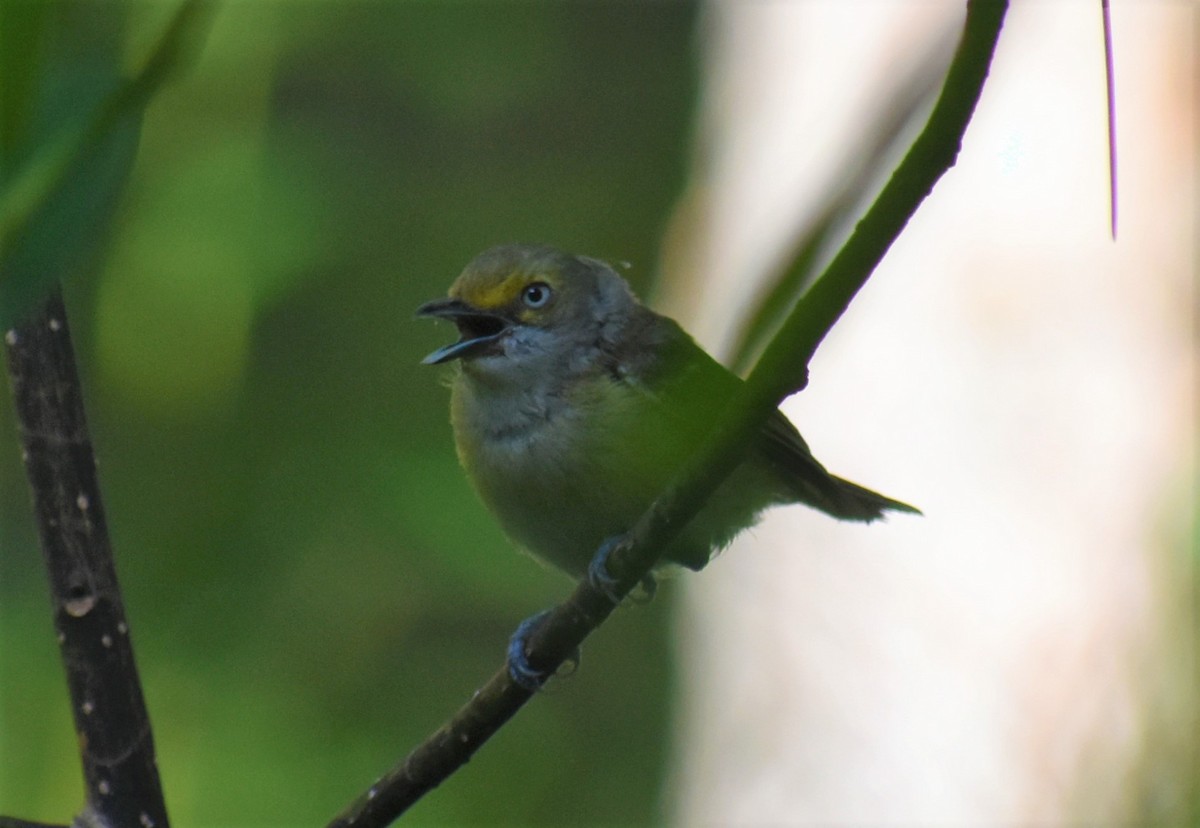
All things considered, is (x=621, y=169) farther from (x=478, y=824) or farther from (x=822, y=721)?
(x=478, y=824)

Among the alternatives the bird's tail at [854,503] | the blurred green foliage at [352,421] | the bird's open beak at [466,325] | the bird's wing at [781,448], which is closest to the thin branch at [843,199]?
the bird's wing at [781,448]

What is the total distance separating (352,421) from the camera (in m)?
5.44

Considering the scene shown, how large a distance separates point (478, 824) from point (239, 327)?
2.21 m

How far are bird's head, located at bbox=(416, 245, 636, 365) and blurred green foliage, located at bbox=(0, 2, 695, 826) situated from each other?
2480mm

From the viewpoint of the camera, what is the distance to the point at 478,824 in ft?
18.1

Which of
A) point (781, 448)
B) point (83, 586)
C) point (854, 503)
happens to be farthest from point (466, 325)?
point (83, 586)

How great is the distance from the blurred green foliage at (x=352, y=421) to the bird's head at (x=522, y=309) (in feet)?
8.14

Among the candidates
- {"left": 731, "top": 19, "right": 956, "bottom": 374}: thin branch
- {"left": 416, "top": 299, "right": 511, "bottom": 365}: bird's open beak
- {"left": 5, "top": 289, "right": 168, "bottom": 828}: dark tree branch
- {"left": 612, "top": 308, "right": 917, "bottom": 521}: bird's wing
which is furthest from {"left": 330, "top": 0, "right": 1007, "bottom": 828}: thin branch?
{"left": 416, "top": 299, "right": 511, "bottom": 365}: bird's open beak

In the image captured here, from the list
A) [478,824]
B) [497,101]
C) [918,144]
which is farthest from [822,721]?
[918,144]

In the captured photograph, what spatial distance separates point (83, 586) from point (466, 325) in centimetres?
121

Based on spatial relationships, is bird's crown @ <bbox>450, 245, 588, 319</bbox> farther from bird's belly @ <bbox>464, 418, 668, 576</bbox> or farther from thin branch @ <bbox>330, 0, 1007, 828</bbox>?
thin branch @ <bbox>330, 0, 1007, 828</bbox>

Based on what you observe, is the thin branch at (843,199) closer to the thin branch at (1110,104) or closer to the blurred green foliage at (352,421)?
the thin branch at (1110,104)

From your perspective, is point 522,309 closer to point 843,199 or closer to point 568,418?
point 568,418

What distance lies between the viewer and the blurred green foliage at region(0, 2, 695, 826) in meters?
5.14
